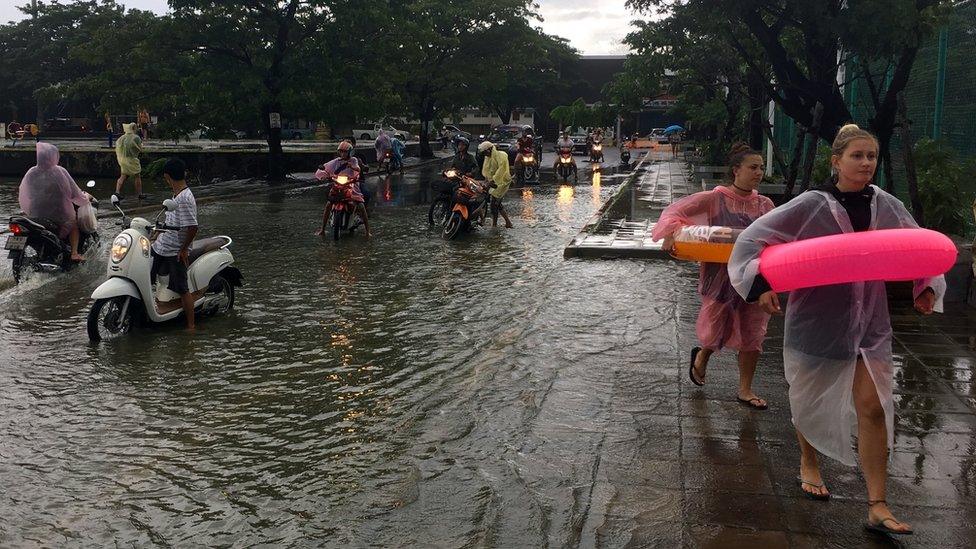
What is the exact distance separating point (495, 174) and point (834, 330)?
12518mm

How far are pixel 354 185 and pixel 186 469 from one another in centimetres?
1061

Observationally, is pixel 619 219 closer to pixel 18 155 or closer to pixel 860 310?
pixel 860 310

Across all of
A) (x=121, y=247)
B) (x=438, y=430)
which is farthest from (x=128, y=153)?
(x=438, y=430)

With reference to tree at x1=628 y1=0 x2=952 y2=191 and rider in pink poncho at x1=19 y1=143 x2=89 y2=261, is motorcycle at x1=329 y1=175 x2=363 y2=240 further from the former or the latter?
tree at x1=628 y1=0 x2=952 y2=191

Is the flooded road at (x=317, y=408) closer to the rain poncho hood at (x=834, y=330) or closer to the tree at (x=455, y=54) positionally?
the rain poncho hood at (x=834, y=330)

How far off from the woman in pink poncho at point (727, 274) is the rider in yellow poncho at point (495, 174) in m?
10.4

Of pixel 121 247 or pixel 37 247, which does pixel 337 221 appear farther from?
pixel 121 247

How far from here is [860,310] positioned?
14.1 ft

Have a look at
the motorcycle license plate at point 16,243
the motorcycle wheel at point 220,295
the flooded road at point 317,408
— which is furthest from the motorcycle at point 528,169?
the motorcycle wheel at point 220,295

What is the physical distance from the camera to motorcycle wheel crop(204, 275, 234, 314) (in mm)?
9094

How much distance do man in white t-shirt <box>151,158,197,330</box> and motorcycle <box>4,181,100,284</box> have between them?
151 inches

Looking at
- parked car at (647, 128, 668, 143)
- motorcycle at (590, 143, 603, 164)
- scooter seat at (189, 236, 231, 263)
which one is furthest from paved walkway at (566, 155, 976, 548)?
parked car at (647, 128, 668, 143)

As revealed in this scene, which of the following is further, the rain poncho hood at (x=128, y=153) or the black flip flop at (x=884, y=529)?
the rain poncho hood at (x=128, y=153)

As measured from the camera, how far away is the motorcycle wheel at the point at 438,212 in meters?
16.5
